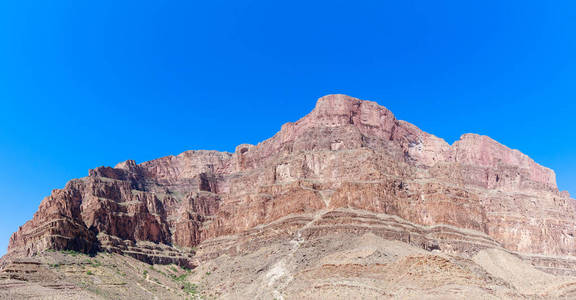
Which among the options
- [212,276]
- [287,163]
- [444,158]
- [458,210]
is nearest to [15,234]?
[212,276]

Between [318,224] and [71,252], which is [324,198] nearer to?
[318,224]

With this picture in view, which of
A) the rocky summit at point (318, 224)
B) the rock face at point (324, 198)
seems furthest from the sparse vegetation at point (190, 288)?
the rock face at point (324, 198)

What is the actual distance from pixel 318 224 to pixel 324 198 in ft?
43.1

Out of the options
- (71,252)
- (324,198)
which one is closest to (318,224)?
(324,198)

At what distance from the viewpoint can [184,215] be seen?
152375mm

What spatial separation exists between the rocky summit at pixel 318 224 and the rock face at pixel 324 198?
1.26 ft

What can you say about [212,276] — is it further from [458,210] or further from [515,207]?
[515,207]

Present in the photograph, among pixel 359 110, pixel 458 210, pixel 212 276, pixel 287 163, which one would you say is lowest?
pixel 212 276

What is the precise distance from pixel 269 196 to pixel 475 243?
44.8 m

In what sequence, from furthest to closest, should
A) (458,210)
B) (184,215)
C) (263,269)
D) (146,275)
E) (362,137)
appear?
(184,215) < (362,137) < (458,210) < (146,275) < (263,269)

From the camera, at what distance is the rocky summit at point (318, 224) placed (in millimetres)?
85438

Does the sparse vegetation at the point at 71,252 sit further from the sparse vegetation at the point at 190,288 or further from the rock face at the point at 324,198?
the sparse vegetation at the point at 190,288

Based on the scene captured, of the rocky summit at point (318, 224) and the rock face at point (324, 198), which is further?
the rock face at point (324, 198)

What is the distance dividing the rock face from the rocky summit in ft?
1.26
